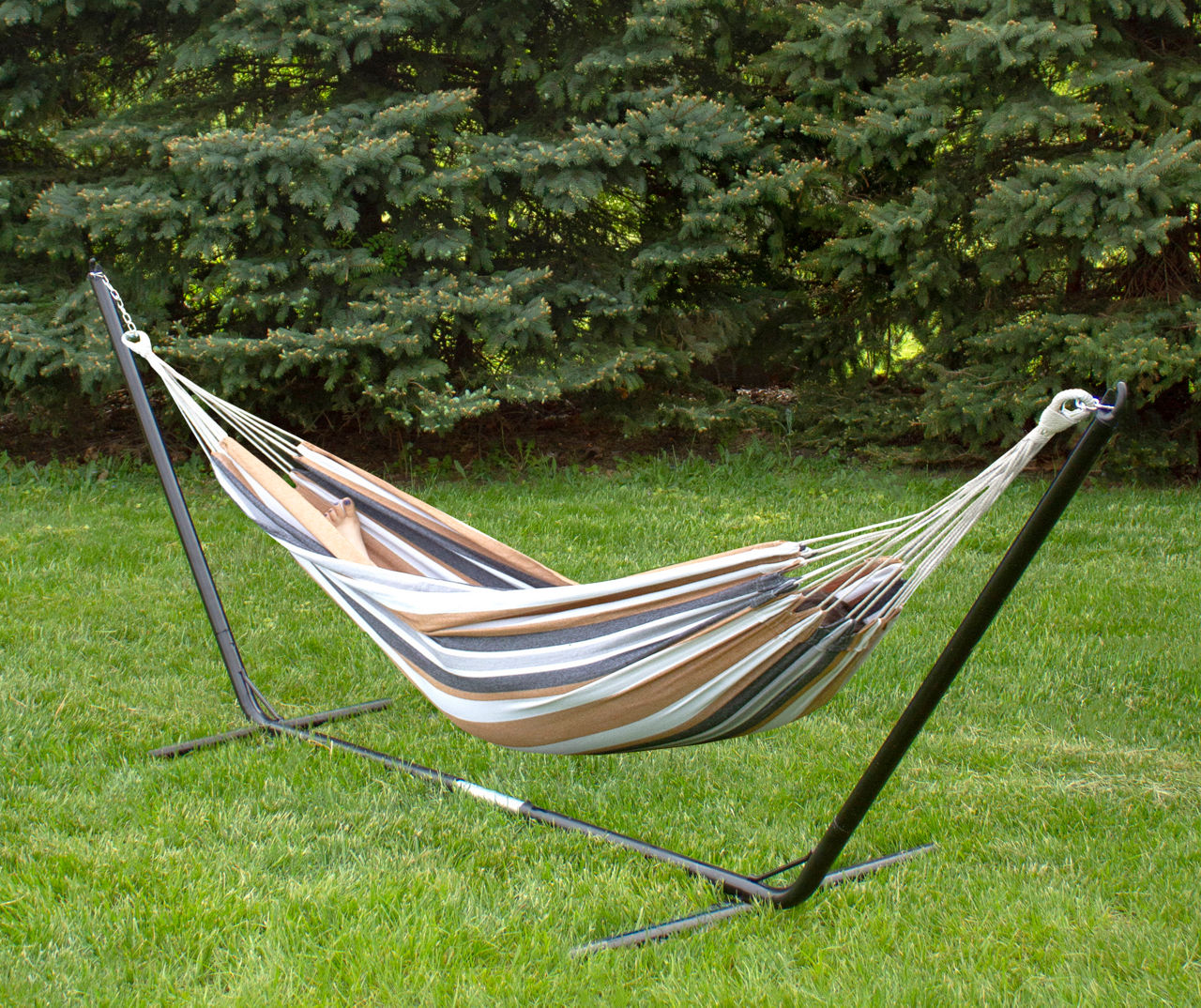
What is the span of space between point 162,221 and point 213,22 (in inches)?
32.1

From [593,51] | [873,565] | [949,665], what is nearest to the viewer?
[949,665]

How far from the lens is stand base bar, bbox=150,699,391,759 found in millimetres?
2375

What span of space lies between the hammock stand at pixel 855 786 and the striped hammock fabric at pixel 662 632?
8cm

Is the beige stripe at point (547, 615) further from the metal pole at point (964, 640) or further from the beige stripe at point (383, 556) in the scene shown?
the beige stripe at point (383, 556)

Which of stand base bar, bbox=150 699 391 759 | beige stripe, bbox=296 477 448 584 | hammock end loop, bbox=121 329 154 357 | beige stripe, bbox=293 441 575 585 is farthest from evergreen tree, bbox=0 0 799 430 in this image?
beige stripe, bbox=293 441 575 585

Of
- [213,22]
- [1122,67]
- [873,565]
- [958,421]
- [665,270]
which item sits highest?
[213,22]

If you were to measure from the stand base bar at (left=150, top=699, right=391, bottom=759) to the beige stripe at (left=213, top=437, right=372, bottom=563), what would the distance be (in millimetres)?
546

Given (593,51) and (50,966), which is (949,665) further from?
(593,51)

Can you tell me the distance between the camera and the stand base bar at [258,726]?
238 centimetres

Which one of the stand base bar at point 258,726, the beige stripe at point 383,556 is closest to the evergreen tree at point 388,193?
the stand base bar at point 258,726

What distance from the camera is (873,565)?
60.1 inches

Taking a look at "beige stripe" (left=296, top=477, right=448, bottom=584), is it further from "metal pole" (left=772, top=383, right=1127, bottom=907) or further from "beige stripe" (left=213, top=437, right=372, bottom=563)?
"metal pole" (left=772, top=383, right=1127, bottom=907)

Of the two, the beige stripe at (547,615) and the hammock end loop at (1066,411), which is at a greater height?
the hammock end loop at (1066,411)

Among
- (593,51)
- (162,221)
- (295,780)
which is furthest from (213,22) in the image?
(295,780)
